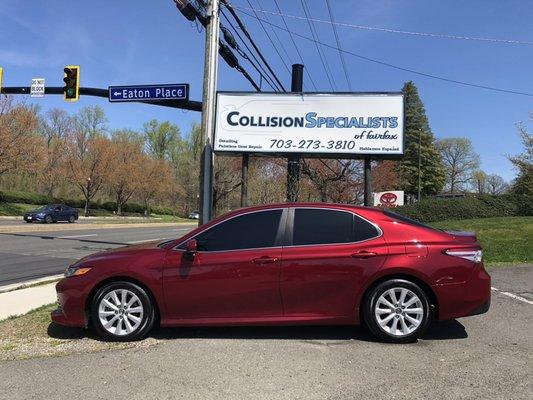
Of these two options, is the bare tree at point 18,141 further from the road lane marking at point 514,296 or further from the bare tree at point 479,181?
the bare tree at point 479,181

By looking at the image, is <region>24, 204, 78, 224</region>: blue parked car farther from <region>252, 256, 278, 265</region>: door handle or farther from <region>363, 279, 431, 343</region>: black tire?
<region>363, 279, 431, 343</region>: black tire

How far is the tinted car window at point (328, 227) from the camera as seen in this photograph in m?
6.04

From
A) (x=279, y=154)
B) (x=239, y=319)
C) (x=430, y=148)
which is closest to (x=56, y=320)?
(x=239, y=319)

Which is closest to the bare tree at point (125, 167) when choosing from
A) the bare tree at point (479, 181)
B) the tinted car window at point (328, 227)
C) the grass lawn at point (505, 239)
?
the grass lawn at point (505, 239)

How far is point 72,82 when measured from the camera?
19.0 metres

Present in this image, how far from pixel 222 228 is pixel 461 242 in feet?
8.89

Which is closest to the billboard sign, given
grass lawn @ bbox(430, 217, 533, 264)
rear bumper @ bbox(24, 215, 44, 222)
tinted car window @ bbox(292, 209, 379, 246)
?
grass lawn @ bbox(430, 217, 533, 264)

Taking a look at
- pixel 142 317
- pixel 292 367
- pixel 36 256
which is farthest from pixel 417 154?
pixel 292 367

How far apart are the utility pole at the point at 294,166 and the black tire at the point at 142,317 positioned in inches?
A: 331

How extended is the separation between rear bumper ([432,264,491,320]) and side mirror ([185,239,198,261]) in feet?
8.73

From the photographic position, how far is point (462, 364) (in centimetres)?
517

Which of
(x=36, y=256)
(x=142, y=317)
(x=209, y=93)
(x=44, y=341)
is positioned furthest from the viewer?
(x=36, y=256)

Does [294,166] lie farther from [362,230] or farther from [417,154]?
[417,154]

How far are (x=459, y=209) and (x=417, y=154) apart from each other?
4420cm
